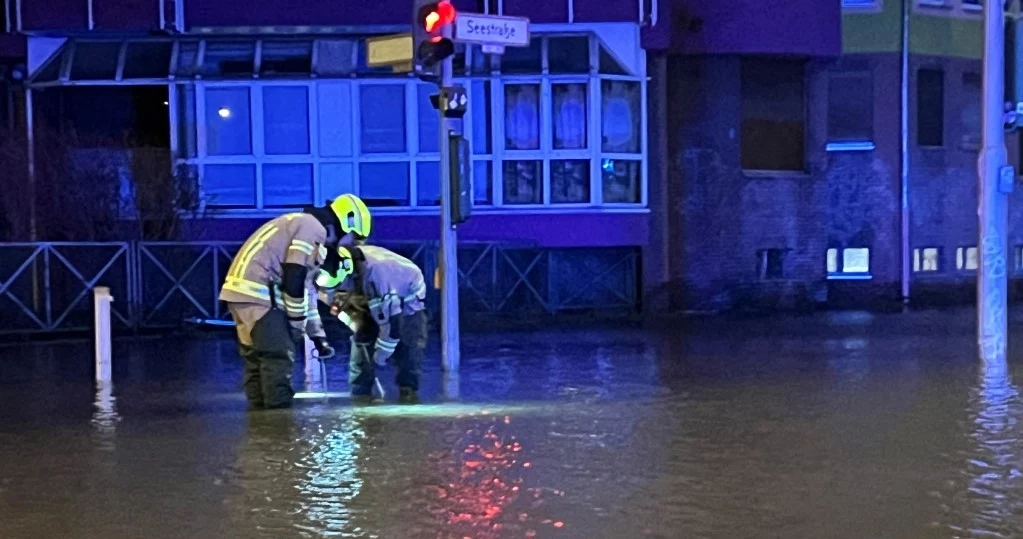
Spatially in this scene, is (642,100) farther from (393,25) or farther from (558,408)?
(558,408)

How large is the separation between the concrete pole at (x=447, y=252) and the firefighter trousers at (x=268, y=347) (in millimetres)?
2700

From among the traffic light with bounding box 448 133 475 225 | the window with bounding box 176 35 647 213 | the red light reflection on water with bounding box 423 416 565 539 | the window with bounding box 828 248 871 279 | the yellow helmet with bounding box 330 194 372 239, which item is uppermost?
the window with bounding box 176 35 647 213

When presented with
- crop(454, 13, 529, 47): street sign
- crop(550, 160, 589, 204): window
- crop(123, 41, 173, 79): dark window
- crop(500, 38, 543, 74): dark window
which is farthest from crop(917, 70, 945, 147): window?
crop(454, 13, 529, 47): street sign

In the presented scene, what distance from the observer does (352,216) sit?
10898mm

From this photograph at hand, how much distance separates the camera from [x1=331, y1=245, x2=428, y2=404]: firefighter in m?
11.0

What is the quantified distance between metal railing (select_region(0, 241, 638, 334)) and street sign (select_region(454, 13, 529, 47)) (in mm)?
7353

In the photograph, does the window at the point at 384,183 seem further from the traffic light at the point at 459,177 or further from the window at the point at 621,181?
the traffic light at the point at 459,177

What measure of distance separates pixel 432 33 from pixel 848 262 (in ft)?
49.0

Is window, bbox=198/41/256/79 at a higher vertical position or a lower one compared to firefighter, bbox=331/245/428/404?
higher

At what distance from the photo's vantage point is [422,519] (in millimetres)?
6902

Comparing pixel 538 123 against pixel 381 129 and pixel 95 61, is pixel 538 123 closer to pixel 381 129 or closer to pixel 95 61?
pixel 381 129

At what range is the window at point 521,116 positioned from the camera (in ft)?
71.5

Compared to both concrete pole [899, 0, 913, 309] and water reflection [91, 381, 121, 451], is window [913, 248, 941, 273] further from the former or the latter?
water reflection [91, 381, 121, 451]

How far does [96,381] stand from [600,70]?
11.1m
